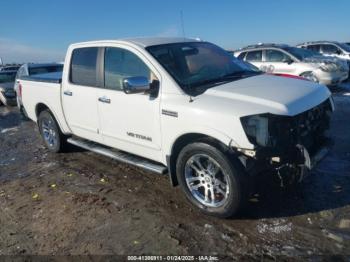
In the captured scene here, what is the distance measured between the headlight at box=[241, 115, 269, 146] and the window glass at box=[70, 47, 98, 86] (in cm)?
262

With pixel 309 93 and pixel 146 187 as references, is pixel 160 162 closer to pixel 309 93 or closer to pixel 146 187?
pixel 146 187

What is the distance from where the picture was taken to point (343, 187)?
4715 mm

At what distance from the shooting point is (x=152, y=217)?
431 cm

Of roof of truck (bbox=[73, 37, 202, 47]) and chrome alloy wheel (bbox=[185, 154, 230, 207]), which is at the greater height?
roof of truck (bbox=[73, 37, 202, 47])

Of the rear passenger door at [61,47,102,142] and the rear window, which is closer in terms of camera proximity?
the rear passenger door at [61,47,102,142]

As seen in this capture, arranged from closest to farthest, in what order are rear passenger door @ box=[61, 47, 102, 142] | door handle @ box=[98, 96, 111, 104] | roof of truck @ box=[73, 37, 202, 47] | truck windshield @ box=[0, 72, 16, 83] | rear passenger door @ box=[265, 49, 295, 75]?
roof of truck @ box=[73, 37, 202, 47]
door handle @ box=[98, 96, 111, 104]
rear passenger door @ box=[61, 47, 102, 142]
rear passenger door @ box=[265, 49, 295, 75]
truck windshield @ box=[0, 72, 16, 83]

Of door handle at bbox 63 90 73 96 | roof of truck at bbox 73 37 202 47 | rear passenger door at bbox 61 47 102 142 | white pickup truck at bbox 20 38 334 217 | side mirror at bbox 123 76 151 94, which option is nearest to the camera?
white pickup truck at bbox 20 38 334 217

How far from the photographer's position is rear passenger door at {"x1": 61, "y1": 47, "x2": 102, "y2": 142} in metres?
5.48

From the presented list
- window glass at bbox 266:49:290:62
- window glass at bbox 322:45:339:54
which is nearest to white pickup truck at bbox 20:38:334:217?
window glass at bbox 266:49:290:62

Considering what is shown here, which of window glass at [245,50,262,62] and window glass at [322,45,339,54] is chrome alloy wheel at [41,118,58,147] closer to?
window glass at [245,50,262,62]

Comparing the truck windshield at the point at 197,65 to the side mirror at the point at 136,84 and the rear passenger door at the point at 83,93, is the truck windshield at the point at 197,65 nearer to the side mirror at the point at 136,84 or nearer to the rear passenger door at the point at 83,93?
the side mirror at the point at 136,84

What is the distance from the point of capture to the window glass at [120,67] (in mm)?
4809

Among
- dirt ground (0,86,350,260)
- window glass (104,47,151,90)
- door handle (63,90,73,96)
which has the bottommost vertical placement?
dirt ground (0,86,350,260)

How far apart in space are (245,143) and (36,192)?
322 cm
